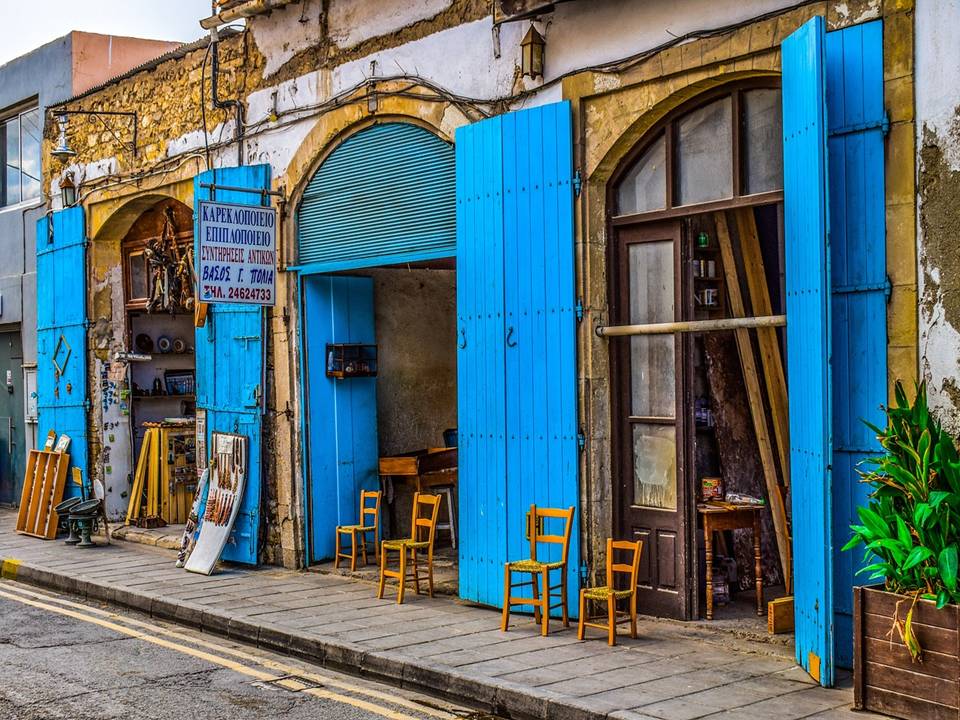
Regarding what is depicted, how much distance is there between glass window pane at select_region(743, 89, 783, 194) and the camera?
7.61m

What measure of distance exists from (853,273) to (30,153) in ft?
43.9

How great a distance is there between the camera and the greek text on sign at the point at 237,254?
34.3 feet

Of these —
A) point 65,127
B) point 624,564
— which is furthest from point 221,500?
point 65,127

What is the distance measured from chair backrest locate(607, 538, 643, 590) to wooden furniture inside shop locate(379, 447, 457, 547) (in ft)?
10.7

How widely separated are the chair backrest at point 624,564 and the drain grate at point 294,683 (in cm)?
209

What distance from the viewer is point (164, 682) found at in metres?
7.31

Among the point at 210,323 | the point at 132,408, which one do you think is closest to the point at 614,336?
the point at 210,323

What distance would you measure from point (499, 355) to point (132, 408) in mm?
7416

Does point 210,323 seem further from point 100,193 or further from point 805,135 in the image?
point 805,135

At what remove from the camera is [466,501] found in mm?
9469

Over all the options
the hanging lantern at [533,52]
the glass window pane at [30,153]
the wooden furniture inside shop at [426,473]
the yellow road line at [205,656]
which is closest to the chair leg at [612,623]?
the yellow road line at [205,656]

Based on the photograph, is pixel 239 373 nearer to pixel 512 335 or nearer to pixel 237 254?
pixel 237 254

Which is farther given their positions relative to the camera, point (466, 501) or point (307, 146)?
point (307, 146)

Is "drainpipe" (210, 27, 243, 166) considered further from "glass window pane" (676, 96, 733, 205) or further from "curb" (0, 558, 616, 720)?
"glass window pane" (676, 96, 733, 205)
